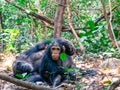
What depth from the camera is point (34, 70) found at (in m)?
4.88

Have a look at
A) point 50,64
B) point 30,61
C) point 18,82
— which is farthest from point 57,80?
point 18,82

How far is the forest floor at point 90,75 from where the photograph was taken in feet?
11.9

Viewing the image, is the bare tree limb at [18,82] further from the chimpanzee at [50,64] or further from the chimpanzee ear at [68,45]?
the chimpanzee ear at [68,45]

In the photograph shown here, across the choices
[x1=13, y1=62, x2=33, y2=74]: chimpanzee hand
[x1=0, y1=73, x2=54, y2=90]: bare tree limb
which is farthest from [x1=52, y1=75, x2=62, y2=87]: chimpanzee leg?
[x1=0, y1=73, x2=54, y2=90]: bare tree limb

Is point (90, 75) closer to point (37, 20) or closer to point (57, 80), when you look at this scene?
point (57, 80)

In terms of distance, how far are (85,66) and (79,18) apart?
4.78ft

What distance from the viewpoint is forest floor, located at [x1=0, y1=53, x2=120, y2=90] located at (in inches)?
143

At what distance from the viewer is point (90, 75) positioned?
14.9ft

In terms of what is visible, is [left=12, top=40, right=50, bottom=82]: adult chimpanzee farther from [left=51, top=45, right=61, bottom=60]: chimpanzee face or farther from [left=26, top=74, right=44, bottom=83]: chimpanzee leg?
[left=51, top=45, right=61, bottom=60]: chimpanzee face

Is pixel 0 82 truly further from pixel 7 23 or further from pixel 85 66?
pixel 7 23

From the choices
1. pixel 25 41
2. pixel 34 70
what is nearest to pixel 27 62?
pixel 34 70

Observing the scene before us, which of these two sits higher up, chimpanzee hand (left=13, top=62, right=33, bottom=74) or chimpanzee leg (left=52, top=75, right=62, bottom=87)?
chimpanzee hand (left=13, top=62, right=33, bottom=74)

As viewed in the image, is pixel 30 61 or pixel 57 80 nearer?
pixel 57 80

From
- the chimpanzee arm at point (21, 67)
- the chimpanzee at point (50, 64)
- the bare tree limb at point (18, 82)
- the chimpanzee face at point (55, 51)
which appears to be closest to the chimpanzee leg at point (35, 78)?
the chimpanzee at point (50, 64)
